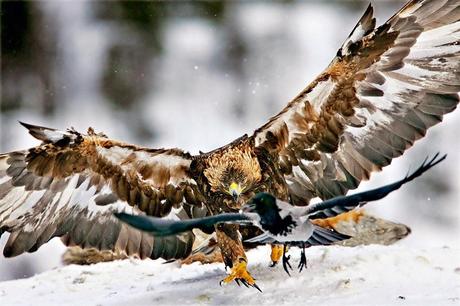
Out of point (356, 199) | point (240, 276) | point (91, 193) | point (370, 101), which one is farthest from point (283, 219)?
point (91, 193)

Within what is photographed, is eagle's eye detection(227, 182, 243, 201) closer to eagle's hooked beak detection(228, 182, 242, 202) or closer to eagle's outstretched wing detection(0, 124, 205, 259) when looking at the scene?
eagle's hooked beak detection(228, 182, 242, 202)

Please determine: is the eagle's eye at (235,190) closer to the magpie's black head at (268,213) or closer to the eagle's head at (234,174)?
the eagle's head at (234,174)

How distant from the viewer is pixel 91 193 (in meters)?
5.71

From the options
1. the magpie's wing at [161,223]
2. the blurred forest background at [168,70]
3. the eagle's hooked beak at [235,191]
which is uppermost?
the blurred forest background at [168,70]

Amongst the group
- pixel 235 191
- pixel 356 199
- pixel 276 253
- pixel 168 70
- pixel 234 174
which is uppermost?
pixel 168 70

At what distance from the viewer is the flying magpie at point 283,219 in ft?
13.1

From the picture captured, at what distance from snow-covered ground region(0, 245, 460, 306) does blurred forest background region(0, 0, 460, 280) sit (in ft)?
17.8

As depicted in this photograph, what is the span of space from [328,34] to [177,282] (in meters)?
7.86

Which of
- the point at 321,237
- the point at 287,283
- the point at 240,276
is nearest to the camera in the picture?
the point at 321,237

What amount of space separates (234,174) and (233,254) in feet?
1.60

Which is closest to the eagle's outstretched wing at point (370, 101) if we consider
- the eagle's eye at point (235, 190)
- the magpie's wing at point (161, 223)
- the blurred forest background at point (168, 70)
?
the eagle's eye at point (235, 190)

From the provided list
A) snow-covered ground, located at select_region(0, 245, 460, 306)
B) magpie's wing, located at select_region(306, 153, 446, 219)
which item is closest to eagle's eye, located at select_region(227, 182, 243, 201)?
snow-covered ground, located at select_region(0, 245, 460, 306)

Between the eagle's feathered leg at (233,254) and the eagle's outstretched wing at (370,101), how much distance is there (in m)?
0.58

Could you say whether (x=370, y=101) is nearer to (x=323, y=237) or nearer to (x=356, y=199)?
(x=323, y=237)
